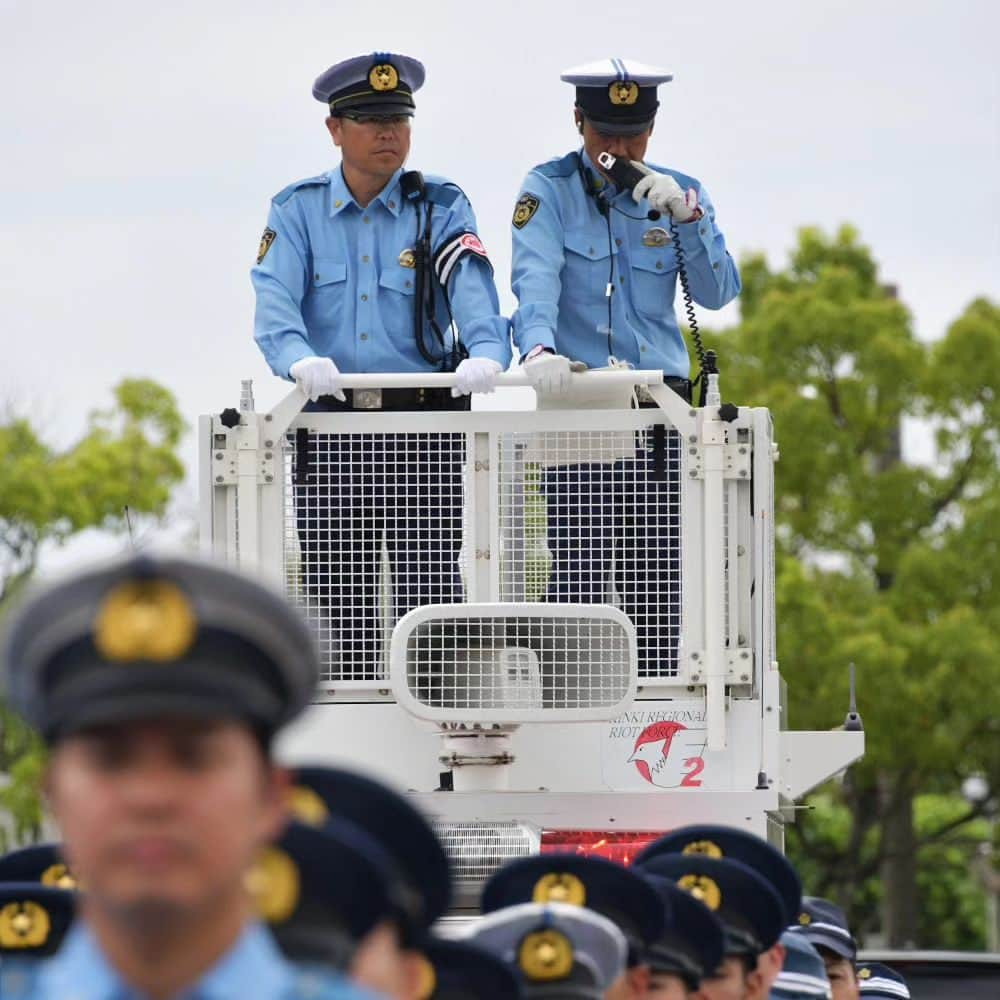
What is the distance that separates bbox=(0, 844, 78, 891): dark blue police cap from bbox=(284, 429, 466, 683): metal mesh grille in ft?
9.51

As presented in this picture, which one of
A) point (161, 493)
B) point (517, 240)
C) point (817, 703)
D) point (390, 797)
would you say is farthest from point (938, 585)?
point (390, 797)

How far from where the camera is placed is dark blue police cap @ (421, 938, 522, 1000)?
13.9ft

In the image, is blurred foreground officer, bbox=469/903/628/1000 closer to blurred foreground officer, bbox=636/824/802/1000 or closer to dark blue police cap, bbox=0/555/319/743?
blurred foreground officer, bbox=636/824/802/1000

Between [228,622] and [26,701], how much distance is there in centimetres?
23

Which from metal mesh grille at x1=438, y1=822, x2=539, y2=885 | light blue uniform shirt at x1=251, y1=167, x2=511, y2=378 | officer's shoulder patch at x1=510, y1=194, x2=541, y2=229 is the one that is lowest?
metal mesh grille at x1=438, y1=822, x2=539, y2=885

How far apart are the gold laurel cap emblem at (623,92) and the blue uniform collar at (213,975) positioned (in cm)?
698

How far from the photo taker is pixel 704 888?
630cm

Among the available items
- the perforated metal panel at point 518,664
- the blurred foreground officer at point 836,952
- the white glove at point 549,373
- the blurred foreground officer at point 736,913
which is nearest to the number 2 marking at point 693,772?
the perforated metal panel at point 518,664

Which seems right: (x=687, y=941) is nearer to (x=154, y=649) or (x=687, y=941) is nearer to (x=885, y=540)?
(x=154, y=649)

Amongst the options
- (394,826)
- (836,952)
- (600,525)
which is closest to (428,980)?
(394,826)

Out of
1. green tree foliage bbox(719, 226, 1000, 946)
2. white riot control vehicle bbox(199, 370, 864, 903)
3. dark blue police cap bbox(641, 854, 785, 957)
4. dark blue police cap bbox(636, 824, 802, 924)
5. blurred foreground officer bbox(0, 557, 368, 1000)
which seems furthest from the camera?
green tree foliage bbox(719, 226, 1000, 946)

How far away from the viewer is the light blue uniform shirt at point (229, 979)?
2881mm

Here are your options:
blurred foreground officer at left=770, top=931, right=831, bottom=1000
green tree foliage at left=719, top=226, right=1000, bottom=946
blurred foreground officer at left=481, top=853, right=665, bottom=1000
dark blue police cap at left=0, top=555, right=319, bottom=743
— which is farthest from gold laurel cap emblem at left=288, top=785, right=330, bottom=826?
green tree foliage at left=719, top=226, right=1000, bottom=946

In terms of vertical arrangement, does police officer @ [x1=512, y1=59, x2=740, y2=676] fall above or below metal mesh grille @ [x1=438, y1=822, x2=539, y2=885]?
above
